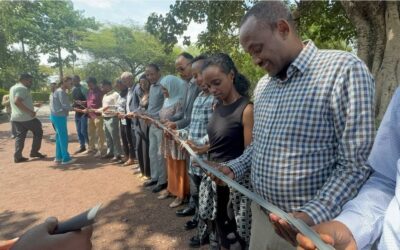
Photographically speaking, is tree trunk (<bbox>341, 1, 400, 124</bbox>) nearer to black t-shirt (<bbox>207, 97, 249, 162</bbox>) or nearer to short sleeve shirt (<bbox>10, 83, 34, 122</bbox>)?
black t-shirt (<bbox>207, 97, 249, 162</bbox>)

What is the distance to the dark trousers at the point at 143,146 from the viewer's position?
18.4 ft

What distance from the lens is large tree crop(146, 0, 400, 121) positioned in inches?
181

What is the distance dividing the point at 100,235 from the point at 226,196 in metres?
1.78

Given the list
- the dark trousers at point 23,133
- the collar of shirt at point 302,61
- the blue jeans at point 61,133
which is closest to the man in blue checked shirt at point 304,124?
the collar of shirt at point 302,61

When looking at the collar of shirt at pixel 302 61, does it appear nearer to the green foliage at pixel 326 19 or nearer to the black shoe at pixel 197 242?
the black shoe at pixel 197 242

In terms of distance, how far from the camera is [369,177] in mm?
1293

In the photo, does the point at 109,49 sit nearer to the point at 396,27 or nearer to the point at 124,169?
the point at 124,169

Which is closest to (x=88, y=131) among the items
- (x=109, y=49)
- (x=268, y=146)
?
(x=268, y=146)

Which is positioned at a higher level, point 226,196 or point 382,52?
point 382,52

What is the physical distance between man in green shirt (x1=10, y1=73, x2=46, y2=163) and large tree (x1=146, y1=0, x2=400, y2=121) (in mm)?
3260

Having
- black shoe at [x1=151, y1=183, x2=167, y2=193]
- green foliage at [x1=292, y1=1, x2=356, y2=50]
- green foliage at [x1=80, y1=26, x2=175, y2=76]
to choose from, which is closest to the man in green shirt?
black shoe at [x1=151, y1=183, x2=167, y2=193]

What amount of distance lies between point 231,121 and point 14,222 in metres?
3.57

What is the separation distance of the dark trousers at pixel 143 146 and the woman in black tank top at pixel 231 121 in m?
2.89

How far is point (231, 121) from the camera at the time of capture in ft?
8.68
